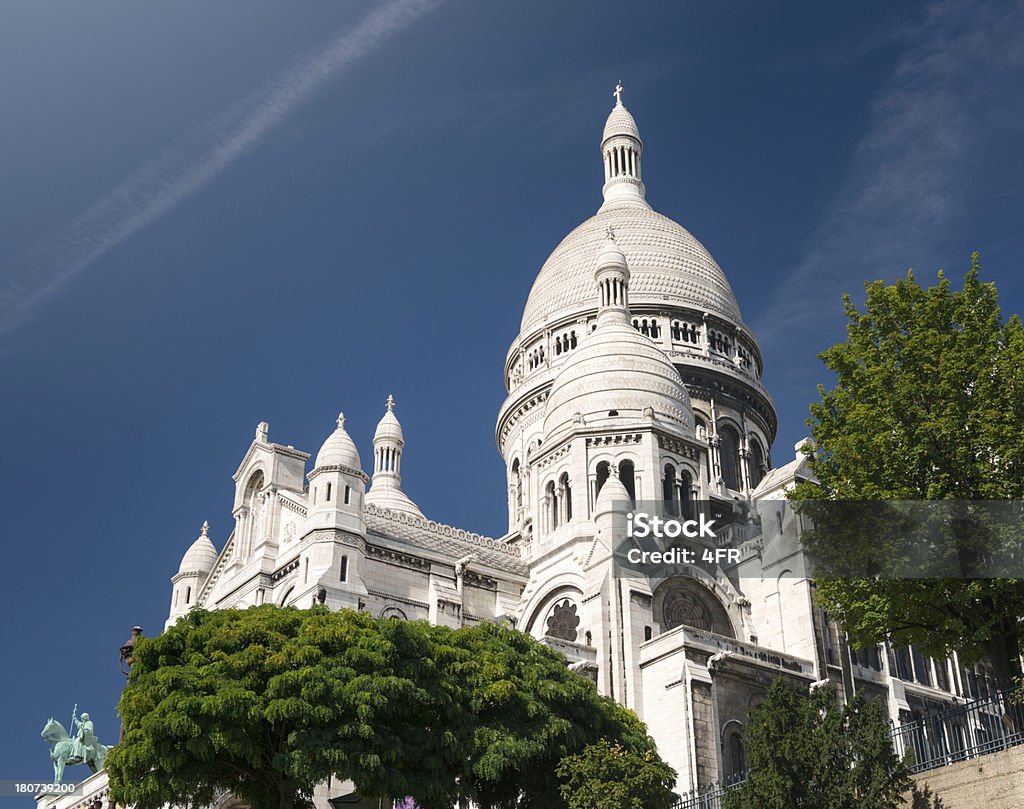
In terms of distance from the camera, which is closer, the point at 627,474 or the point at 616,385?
the point at 627,474

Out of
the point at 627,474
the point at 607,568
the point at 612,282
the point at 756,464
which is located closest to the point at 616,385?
the point at 627,474

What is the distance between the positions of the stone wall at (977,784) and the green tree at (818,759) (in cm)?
49

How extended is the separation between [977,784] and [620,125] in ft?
250

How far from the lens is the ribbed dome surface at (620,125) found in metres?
95.2

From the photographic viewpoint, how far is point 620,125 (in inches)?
3752

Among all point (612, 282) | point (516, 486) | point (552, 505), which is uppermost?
point (612, 282)

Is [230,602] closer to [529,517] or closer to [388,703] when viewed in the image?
[529,517]

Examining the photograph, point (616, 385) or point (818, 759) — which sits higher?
point (616, 385)

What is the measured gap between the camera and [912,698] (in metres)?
55.1

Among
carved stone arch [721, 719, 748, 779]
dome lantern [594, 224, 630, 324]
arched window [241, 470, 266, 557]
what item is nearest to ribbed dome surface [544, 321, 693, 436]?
dome lantern [594, 224, 630, 324]

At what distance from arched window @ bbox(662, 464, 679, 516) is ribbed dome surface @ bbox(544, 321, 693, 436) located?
2.94 metres

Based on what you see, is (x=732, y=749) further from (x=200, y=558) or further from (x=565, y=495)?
(x=200, y=558)

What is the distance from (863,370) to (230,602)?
36.3 meters

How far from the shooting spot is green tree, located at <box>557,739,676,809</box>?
31.5 metres
